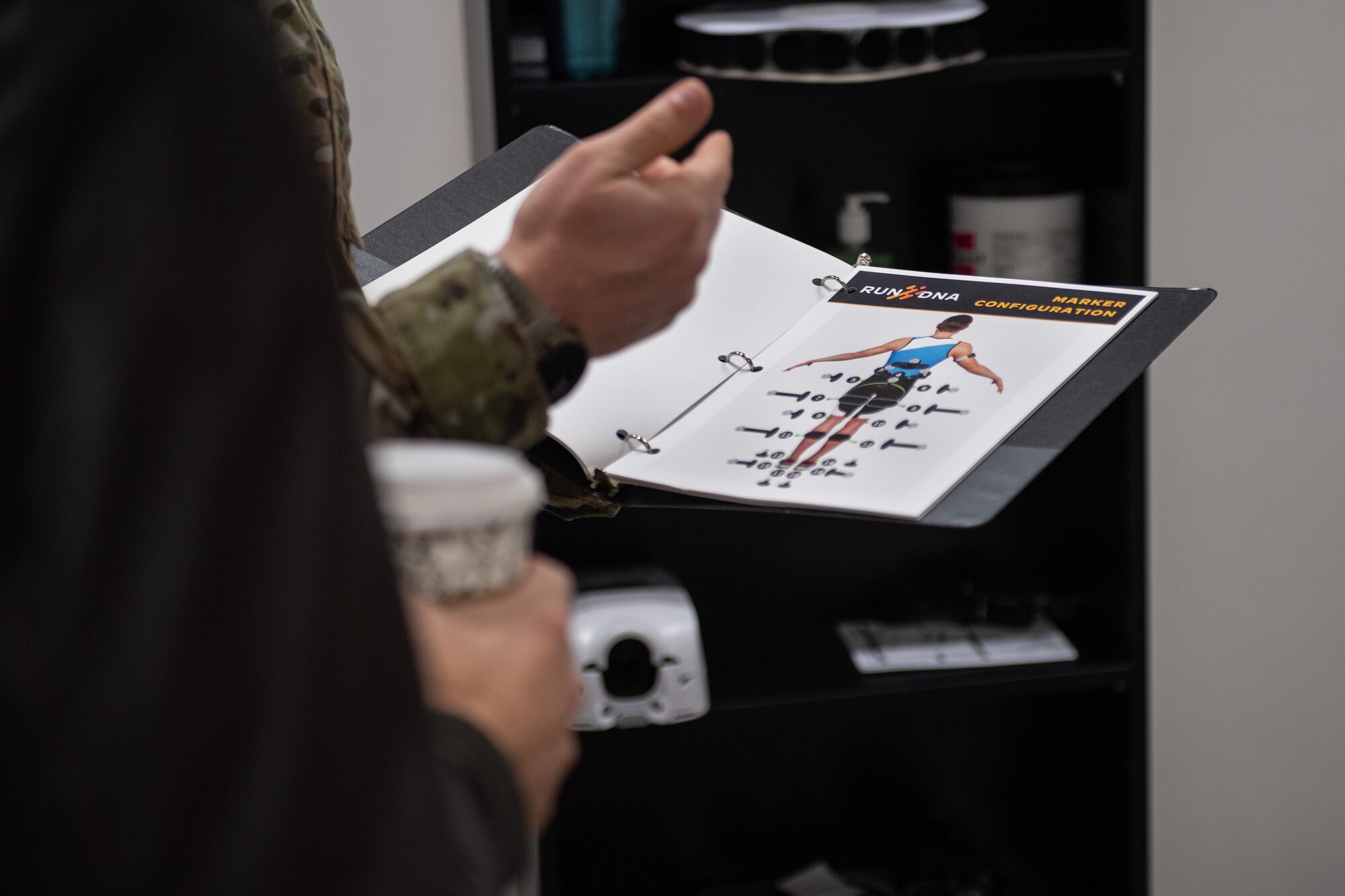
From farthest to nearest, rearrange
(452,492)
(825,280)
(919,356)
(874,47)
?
(874,47) < (825,280) < (919,356) < (452,492)

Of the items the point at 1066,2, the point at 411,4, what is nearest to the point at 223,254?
the point at 411,4

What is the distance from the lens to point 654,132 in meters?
0.69

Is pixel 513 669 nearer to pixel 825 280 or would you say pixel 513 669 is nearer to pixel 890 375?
pixel 890 375

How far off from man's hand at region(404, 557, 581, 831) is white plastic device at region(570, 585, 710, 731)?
41.4 inches

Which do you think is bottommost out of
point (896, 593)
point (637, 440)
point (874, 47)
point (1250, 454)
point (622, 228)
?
point (896, 593)

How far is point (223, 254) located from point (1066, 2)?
5.00 feet

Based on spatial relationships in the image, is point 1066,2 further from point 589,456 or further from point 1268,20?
point 589,456

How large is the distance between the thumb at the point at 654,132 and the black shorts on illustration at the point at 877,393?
0.63ft

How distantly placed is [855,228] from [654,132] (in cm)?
94

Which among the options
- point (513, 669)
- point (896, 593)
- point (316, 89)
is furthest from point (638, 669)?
point (513, 669)

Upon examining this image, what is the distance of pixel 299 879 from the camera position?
30 centimetres

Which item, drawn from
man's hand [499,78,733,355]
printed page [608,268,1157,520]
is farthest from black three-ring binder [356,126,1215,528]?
man's hand [499,78,733,355]

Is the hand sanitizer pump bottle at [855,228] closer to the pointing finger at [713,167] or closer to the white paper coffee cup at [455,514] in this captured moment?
the pointing finger at [713,167]

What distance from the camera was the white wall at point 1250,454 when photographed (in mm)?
1696
